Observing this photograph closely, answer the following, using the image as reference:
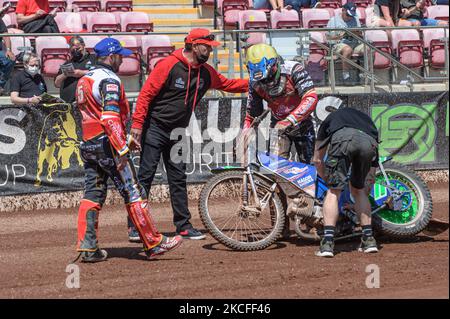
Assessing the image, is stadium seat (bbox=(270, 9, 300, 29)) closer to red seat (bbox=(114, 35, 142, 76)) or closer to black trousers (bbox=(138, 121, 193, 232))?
red seat (bbox=(114, 35, 142, 76))

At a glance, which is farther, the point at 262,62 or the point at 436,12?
the point at 436,12

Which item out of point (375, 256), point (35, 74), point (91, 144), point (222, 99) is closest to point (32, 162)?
point (35, 74)

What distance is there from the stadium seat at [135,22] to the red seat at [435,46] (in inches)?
188

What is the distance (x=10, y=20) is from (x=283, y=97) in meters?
7.61

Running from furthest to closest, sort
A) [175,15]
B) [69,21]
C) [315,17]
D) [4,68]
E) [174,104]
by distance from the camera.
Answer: [175,15] → [315,17] → [69,21] → [4,68] → [174,104]

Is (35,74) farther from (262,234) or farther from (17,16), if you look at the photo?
(262,234)

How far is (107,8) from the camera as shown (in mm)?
16609

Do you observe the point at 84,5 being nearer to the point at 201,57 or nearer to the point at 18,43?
the point at 18,43

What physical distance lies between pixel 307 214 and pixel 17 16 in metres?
7.89

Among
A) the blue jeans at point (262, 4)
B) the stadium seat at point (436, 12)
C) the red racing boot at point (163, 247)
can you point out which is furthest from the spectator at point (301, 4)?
the red racing boot at point (163, 247)

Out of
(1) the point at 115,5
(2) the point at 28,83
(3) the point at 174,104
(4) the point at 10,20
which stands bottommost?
(3) the point at 174,104

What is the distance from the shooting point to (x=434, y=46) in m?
14.4

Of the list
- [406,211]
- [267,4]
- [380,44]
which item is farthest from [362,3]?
[406,211]

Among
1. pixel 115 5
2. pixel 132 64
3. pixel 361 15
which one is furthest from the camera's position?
pixel 361 15
